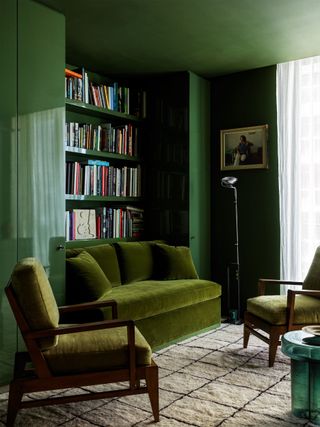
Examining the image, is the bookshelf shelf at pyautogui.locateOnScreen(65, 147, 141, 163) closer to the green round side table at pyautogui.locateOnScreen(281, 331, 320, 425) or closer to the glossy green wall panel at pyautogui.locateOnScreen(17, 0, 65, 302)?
the glossy green wall panel at pyautogui.locateOnScreen(17, 0, 65, 302)

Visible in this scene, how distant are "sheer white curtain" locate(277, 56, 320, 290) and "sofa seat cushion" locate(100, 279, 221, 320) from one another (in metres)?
0.97

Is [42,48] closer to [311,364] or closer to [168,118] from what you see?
[168,118]

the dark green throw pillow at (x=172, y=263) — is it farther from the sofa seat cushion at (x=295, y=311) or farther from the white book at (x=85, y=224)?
the sofa seat cushion at (x=295, y=311)

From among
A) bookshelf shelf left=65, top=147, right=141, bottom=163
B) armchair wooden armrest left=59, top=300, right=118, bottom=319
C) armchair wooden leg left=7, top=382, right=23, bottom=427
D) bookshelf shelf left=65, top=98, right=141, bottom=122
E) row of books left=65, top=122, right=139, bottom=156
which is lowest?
armchair wooden leg left=7, top=382, right=23, bottom=427

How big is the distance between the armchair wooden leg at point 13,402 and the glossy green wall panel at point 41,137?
1.09 metres

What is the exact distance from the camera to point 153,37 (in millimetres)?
4172

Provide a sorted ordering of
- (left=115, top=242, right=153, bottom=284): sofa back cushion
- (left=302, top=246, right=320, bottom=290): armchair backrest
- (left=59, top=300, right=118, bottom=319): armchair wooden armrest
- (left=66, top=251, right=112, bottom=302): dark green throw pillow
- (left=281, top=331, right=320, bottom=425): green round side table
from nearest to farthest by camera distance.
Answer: (left=281, top=331, right=320, bottom=425): green round side table < (left=59, top=300, right=118, bottom=319): armchair wooden armrest < (left=66, top=251, right=112, bottom=302): dark green throw pillow < (left=302, top=246, right=320, bottom=290): armchair backrest < (left=115, top=242, right=153, bottom=284): sofa back cushion

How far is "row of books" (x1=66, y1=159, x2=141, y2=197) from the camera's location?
4500 mm

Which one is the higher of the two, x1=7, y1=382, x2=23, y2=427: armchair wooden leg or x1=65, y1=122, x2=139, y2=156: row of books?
x1=65, y1=122, x2=139, y2=156: row of books

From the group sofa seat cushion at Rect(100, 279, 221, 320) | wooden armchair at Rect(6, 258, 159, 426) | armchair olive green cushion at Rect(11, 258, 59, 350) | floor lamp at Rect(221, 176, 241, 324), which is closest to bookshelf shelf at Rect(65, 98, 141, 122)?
floor lamp at Rect(221, 176, 241, 324)

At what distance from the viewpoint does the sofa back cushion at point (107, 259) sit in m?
4.26

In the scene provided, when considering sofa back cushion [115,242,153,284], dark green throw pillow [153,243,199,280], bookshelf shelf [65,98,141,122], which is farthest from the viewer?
dark green throw pillow [153,243,199,280]

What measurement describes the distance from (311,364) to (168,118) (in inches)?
134

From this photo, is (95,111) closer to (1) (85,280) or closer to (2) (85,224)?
(2) (85,224)
